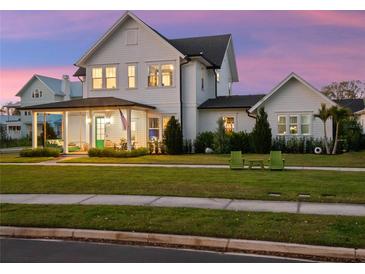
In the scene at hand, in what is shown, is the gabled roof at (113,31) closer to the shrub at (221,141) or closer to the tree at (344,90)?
the shrub at (221,141)

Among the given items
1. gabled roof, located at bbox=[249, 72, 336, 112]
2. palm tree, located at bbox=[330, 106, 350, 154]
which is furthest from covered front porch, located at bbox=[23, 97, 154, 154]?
palm tree, located at bbox=[330, 106, 350, 154]

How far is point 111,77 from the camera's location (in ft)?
99.9

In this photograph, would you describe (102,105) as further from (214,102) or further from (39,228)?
(39,228)

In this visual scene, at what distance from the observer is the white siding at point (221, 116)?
98.3 ft

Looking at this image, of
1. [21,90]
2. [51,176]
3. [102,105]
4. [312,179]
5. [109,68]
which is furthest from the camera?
[21,90]

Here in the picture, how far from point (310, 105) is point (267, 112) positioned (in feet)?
8.80

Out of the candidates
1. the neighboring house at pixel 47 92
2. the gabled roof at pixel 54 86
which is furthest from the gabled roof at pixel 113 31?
the gabled roof at pixel 54 86

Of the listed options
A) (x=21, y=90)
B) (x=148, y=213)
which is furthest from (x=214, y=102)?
(x=21, y=90)

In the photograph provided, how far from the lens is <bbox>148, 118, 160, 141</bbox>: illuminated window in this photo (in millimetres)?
30062

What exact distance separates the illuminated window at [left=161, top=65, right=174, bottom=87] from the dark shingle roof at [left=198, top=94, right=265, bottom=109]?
2.71 metres

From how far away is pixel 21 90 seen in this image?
66.0m

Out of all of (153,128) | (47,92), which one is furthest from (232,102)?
(47,92)

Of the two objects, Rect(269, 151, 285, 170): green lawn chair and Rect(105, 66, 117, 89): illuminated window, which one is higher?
Rect(105, 66, 117, 89): illuminated window

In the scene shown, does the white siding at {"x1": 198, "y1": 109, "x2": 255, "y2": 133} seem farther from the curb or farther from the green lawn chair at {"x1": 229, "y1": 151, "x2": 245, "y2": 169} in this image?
the curb
